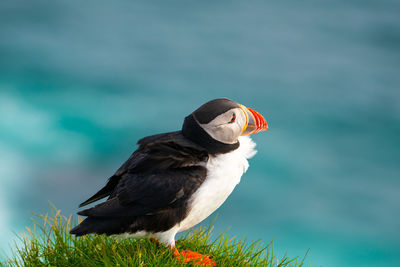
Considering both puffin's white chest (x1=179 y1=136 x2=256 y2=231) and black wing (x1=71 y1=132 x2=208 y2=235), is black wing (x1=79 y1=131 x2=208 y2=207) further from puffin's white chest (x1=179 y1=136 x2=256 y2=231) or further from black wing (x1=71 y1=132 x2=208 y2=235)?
puffin's white chest (x1=179 y1=136 x2=256 y2=231)

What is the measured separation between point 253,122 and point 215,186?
0.69 meters

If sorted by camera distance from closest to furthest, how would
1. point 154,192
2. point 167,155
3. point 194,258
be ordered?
point 154,192 < point 167,155 < point 194,258

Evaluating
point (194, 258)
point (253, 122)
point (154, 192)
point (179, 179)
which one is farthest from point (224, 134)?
point (194, 258)

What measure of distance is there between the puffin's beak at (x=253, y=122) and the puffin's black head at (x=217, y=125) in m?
0.03

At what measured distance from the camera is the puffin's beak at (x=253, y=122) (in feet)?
15.7

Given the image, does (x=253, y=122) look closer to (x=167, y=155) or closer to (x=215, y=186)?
(x=215, y=186)

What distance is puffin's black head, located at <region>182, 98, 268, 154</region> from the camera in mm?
4570

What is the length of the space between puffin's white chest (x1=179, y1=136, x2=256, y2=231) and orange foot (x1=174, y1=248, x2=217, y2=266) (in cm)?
24

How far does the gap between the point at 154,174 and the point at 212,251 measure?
119 centimetres

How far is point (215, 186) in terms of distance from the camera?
457 cm

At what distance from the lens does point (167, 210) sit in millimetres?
4449

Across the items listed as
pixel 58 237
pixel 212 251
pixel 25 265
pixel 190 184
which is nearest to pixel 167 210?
pixel 190 184

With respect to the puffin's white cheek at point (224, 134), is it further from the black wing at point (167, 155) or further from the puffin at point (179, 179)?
the black wing at point (167, 155)

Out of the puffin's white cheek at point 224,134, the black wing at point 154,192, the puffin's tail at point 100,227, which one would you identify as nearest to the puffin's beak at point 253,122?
the puffin's white cheek at point 224,134
